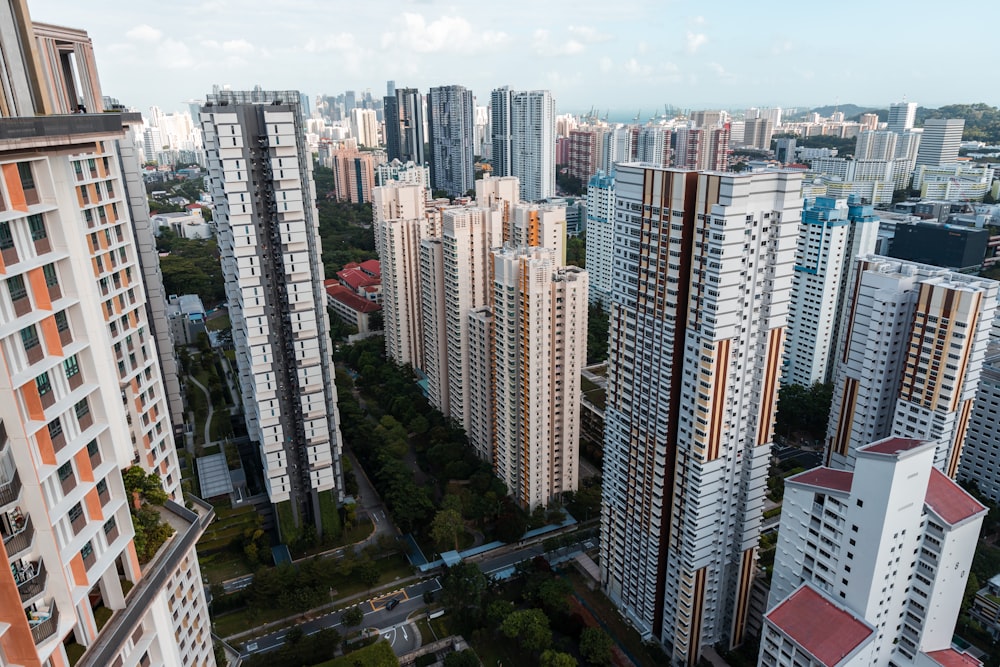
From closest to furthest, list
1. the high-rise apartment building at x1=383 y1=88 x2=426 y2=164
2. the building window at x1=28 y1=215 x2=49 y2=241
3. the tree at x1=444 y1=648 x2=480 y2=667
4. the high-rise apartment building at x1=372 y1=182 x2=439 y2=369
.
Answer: the building window at x1=28 y1=215 x2=49 y2=241 → the tree at x1=444 y1=648 x2=480 y2=667 → the high-rise apartment building at x1=372 y1=182 x2=439 y2=369 → the high-rise apartment building at x1=383 y1=88 x2=426 y2=164

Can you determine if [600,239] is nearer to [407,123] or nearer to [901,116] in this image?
[407,123]

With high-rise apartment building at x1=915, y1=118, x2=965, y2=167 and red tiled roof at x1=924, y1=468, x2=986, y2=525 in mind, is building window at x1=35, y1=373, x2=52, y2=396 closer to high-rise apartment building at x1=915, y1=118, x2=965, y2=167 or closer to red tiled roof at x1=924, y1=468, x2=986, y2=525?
red tiled roof at x1=924, y1=468, x2=986, y2=525

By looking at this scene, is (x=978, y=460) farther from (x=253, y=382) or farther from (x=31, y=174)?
(x=31, y=174)

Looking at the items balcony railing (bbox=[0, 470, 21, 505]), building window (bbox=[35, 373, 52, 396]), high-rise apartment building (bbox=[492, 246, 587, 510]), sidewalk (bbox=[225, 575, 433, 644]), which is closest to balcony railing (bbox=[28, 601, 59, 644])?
balcony railing (bbox=[0, 470, 21, 505])

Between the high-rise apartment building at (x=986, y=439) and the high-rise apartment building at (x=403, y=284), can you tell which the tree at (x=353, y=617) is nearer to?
the high-rise apartment building at (x=403, y=284)

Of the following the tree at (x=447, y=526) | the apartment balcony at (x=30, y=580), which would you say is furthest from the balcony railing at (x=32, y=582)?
the tree at (x=447, y=526)

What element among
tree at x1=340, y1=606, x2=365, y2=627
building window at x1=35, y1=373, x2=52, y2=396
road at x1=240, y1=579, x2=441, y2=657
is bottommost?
road at x1=240, y1=579, x2=441, y2=657
